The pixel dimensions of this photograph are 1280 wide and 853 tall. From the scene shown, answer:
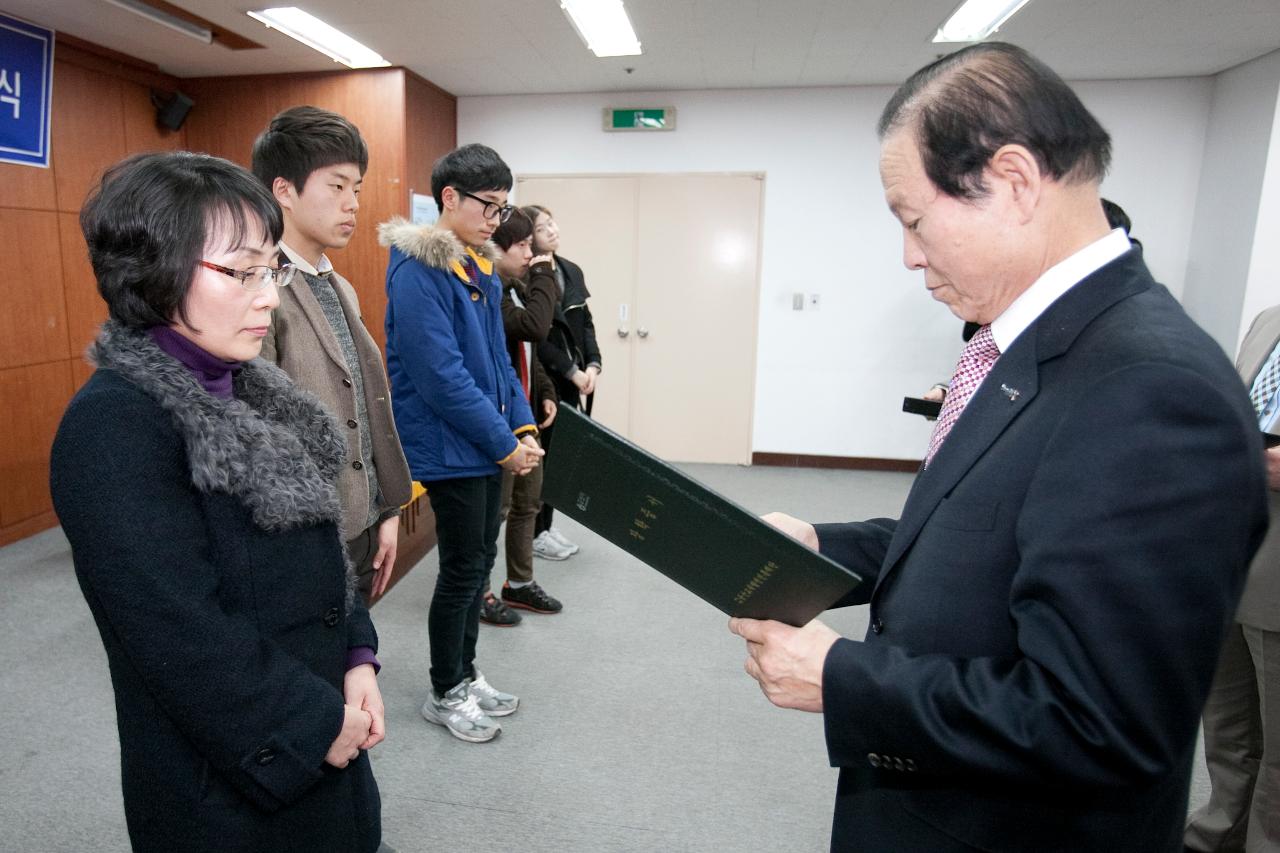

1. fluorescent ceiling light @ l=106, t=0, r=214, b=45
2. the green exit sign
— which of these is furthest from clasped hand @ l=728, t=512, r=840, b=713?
the green exit sign

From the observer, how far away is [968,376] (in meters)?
0.88

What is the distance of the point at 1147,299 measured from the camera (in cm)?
69

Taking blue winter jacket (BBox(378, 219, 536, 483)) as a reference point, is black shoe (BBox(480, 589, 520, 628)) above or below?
below

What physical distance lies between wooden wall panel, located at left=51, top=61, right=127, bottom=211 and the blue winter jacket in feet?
9.91

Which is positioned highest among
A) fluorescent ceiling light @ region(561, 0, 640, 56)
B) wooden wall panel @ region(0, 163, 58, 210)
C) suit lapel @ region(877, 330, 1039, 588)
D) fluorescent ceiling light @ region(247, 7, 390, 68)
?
fluorescent ceiling light @ region(561, 0, 640, 56)

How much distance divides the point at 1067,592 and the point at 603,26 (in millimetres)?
4053

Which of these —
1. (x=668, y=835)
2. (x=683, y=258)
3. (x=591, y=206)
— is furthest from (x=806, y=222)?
(x=668, y=835)

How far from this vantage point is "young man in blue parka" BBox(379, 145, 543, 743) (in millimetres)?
1938

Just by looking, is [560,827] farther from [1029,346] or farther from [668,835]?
[1029,346]

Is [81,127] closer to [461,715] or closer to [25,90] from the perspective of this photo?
[25,90]

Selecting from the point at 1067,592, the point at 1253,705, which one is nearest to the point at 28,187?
the point at 1067,592

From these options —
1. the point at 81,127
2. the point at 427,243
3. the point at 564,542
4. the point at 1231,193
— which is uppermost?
the point at 81,127

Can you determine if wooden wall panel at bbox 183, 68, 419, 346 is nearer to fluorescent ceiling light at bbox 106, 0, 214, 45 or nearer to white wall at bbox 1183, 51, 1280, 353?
fluorescent ceiling light at bbox 106, 0, 214, 45

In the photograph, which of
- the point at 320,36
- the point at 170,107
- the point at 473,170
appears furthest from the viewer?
the point at 170,107
